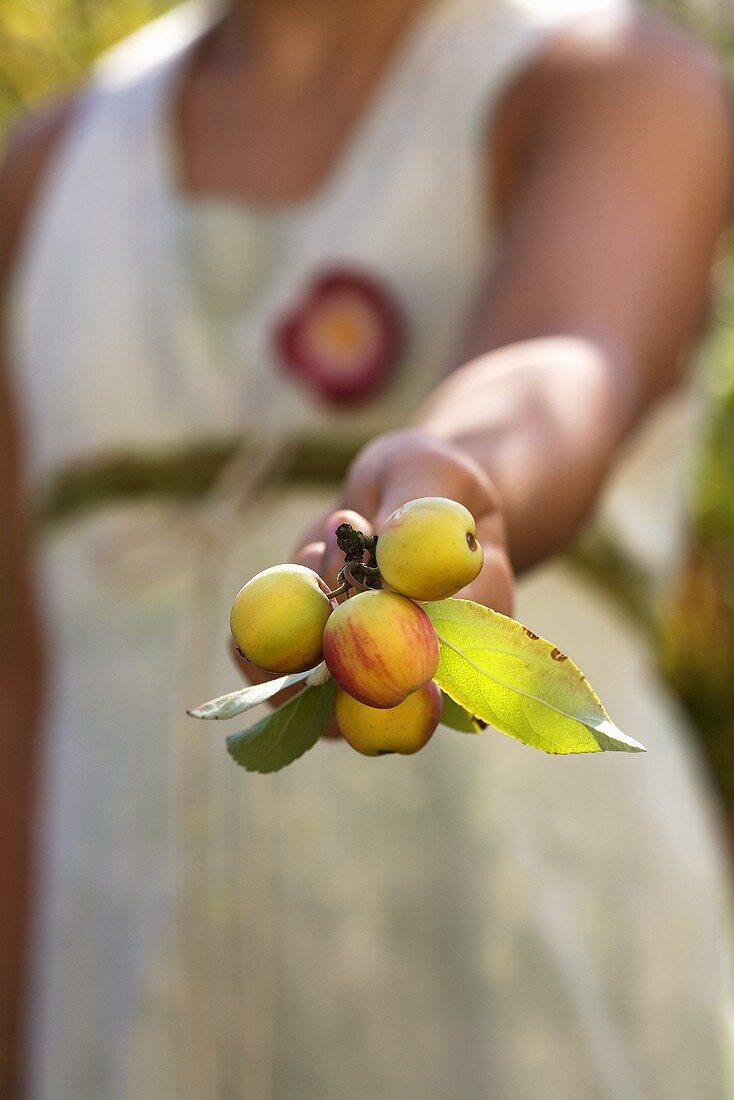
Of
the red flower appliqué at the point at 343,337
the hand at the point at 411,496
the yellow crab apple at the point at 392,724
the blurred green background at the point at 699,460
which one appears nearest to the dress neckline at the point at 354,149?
the red flower appliqué at the point at 343,337

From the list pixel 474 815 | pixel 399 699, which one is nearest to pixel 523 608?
pixel 474 815

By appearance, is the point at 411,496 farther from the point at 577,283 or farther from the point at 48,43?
the point at 48,43

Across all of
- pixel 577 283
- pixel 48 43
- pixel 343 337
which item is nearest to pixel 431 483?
pixel 577 283

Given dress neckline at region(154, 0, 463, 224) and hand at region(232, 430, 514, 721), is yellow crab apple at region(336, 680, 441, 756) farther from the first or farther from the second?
dress neckline at region(154, 0, 463, 224)

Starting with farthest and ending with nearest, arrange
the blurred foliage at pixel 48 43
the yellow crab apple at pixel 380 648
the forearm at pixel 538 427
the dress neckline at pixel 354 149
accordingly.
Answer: the blurred foliage at pixel 48 43 → the dress neckline at pixel 354 149 → the forearm at pixel 538 427 → the yellow crab apple at pixel 380 648

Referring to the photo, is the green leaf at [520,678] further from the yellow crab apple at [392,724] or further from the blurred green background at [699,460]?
the blurred green background at [699,460]

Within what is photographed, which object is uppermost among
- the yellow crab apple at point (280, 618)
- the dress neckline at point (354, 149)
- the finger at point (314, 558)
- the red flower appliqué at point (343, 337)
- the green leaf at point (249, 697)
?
the dress neckline at point (354, 149)
